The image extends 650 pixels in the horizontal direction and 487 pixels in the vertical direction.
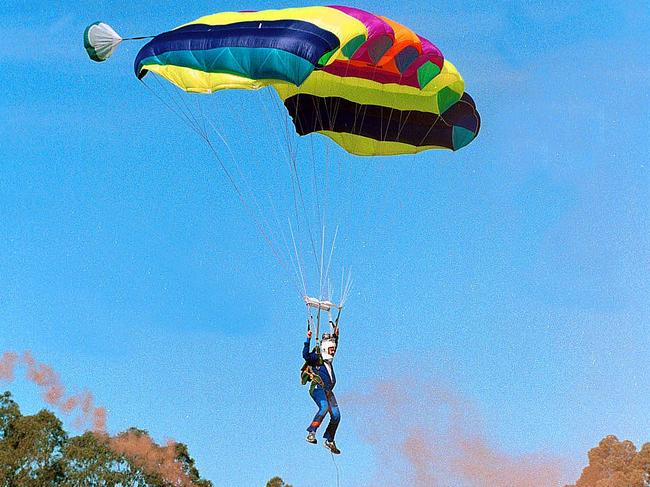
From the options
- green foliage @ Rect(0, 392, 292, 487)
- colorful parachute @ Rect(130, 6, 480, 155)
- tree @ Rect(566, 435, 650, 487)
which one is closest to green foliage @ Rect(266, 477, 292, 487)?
green foliage @ Rect(0, 392, 292, 487)

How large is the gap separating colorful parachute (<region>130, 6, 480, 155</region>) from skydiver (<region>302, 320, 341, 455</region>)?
4.41 metres

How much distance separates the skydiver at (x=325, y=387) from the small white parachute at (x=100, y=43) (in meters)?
6.28

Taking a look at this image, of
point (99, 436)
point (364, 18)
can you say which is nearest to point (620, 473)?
point (99, 436)

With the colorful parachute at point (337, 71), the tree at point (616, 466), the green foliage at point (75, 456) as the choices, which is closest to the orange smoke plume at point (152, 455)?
the green foliage at point (75, 456)

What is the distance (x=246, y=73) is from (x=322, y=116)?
401 centimetres

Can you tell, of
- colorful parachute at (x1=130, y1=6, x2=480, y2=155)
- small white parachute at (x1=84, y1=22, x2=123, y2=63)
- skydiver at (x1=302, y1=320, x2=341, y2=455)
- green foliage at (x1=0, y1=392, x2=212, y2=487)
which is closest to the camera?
colorful parachute at (x1=130, y1=6, x2=480, y2=155)

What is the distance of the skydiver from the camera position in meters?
21.6

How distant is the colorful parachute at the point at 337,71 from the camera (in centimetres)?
A: 2127

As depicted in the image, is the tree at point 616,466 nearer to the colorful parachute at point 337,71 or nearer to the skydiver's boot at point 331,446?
the colorful parachute at point 337,71

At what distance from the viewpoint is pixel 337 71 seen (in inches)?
942

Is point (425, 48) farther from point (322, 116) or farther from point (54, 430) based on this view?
point (54, 430)

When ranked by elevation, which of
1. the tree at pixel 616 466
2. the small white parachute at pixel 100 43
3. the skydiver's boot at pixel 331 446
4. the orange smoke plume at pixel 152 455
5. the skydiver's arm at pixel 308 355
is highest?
the tree at pixel 616 466

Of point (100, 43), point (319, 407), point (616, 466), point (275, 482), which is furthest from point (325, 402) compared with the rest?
point (616, 466)

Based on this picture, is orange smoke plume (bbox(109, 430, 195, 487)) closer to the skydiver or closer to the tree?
the tree
